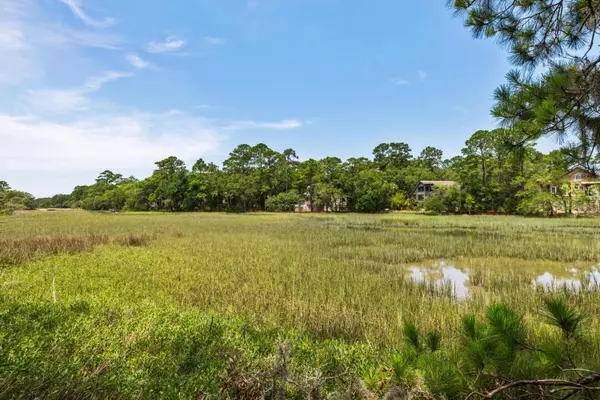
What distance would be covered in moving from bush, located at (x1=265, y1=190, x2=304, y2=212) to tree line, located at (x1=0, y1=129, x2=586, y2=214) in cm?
19

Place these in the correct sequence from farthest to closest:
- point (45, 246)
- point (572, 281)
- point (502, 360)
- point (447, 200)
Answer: point (447, 200), point (45, 246), point (572, 281), point (502, 360)

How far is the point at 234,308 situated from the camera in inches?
204

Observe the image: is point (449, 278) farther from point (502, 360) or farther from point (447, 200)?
point (447, 200)

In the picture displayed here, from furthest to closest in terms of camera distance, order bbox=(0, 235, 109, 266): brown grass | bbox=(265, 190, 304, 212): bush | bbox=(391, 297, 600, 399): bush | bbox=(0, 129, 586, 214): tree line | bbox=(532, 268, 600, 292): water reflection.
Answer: bbox=(265, 190, 304, 212): bush < bbox=(0, 129, 586, 214): tree line < bbox=(0, 235, 109, 266): brown grass < bbox=(532, 268, 600, 292): water reflection < bbox=(391, 297, 600, 399): bush

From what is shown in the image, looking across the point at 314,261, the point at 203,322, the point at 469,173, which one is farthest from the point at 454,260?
the point at 469,173

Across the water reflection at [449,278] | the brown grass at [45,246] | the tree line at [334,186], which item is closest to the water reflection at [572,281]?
the water reflection at [449,278]

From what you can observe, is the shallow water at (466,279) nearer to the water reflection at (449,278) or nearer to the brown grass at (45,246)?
the water reflection at (449,278)

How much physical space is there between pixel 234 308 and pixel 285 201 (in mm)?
45587

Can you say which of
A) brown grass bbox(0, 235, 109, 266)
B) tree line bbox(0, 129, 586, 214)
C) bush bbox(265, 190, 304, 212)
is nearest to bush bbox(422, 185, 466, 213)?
tree line bbox(0, 129, 586, 214)

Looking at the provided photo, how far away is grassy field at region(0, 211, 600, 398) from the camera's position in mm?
2316

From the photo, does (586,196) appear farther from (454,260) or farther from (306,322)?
(306,322)

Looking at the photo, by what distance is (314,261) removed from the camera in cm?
970

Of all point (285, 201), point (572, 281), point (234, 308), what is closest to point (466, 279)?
point (572, 281)

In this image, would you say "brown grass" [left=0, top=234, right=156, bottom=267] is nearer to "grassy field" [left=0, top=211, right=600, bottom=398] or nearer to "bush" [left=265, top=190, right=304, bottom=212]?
"grassy field" [left=0, top=211, right=600, bottom=398]
